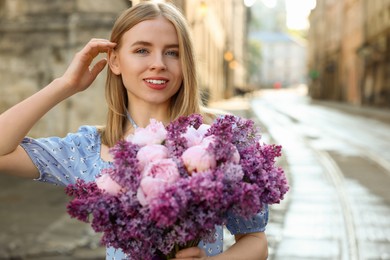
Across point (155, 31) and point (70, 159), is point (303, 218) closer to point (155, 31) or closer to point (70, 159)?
point (70, 159)

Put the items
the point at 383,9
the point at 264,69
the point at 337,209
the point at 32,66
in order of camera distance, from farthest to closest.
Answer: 1. the point at 264,69
2. the point at 383,9
3. the point at 32,66
4. the point at 337,209

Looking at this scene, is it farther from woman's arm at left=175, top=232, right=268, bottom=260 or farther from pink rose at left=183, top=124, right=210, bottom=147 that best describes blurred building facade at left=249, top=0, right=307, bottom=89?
pink rose at left=183, top=124, right=210, bottom=147

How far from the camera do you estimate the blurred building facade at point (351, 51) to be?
3092 cm

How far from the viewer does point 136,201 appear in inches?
62.2

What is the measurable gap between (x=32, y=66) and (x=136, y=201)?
7255mm

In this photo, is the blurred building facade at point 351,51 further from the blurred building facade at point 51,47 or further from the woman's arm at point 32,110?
the woman's arm at point 32,110

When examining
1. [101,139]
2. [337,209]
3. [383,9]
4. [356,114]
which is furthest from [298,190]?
[383,9]

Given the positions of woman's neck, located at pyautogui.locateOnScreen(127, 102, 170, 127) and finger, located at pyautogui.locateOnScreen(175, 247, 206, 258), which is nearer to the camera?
finger, located at pyautogui.locateOnScreen(175, 247, 206, 258)

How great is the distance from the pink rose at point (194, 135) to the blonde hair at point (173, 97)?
0.37 meters

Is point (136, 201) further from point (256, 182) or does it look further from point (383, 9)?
point (383, 9)

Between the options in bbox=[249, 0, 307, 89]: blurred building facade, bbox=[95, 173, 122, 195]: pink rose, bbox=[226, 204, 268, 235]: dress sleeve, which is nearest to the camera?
bbox=[95, 173, 122, 195]: pink rose

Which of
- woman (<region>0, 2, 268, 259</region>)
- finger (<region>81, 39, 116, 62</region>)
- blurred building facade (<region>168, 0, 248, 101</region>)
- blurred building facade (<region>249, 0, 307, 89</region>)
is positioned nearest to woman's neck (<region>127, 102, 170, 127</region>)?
woman (<region>0, 2, 268, 259</region>)

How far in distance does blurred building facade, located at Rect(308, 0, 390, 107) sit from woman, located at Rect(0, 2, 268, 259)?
93.1 feet

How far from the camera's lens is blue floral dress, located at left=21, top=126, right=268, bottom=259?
209 centimetres
